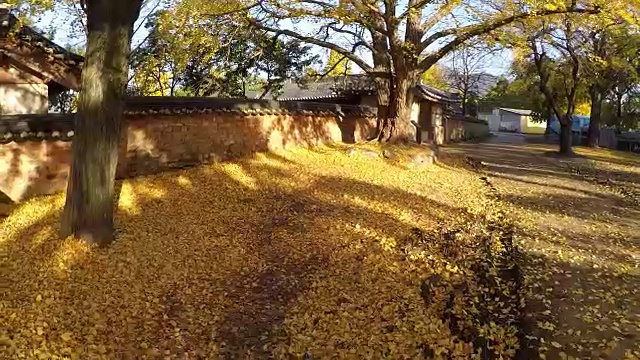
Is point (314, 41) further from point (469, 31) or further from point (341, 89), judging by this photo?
point (341, 89)

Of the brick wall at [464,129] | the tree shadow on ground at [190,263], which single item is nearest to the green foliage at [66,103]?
the tree shadow on ground at [190,263]

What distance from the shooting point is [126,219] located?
22.5 ft

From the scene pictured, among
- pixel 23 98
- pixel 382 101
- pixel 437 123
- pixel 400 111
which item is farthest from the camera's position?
pixel 437 123

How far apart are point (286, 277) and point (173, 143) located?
5122 millimetres

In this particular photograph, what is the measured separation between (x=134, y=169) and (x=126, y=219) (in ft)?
7.98

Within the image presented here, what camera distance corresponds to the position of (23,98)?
11664 mm

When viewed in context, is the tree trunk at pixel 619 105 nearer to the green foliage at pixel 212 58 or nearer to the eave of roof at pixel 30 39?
the green foliage at pixel 212 58

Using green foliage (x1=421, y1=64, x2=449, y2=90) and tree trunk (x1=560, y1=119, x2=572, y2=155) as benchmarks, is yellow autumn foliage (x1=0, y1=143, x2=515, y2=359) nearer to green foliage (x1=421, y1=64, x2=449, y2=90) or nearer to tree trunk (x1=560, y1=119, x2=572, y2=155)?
tree trunk (x1=560, y1=119, x2=572, y2=155)

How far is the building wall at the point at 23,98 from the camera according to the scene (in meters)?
11.4

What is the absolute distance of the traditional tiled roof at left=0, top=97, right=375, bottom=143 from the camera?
7.49 meters

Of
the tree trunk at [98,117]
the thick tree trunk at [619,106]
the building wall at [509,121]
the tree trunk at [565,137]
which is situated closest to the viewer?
the tree trunk at [98,117]

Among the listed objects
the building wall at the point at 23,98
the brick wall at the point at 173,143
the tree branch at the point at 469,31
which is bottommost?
the brick wall at the point at 173,143

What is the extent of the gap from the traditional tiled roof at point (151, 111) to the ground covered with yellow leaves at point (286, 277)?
1.08 meters

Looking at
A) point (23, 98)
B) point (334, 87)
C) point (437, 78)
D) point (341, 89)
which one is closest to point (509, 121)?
point (437, 78)
